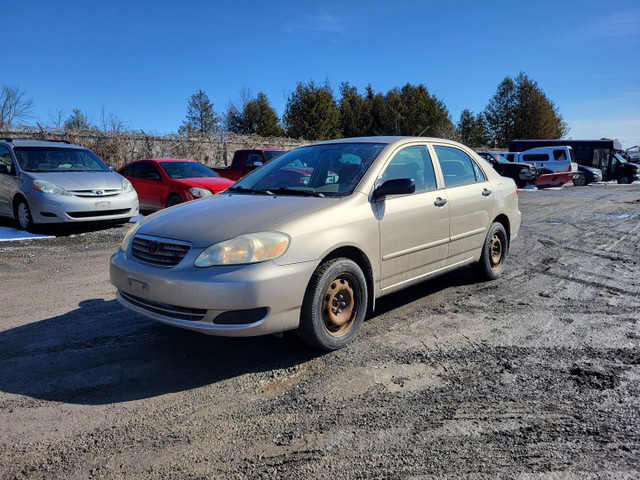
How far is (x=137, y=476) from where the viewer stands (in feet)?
7.98

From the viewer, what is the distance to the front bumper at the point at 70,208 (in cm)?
902

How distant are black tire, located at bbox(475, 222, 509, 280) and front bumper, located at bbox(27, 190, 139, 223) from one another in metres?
6.93

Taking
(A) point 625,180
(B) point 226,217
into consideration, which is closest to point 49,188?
(B) point 226,217

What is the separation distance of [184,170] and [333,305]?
30.8 feet

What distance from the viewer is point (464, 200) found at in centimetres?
529

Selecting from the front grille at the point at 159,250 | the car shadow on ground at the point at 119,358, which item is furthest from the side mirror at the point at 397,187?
the front grille at the point at 159,250

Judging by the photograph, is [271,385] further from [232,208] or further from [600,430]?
[600,430]

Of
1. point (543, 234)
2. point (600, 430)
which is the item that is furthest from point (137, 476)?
point (543, 234)

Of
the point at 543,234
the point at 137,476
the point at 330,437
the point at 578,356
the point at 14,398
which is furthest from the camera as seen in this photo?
the point at 543,234

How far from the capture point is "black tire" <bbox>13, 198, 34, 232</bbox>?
30.8ft

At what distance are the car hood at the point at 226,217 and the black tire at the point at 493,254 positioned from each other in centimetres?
255

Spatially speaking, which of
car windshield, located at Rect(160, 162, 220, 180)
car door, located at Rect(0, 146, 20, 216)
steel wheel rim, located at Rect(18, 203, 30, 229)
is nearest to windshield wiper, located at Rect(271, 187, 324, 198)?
steel wheel rim, located at Rect(18, 203, 30, 229)

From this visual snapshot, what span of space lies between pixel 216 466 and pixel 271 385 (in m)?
0.92

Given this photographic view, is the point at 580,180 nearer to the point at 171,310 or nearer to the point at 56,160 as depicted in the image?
the point at 56,160
